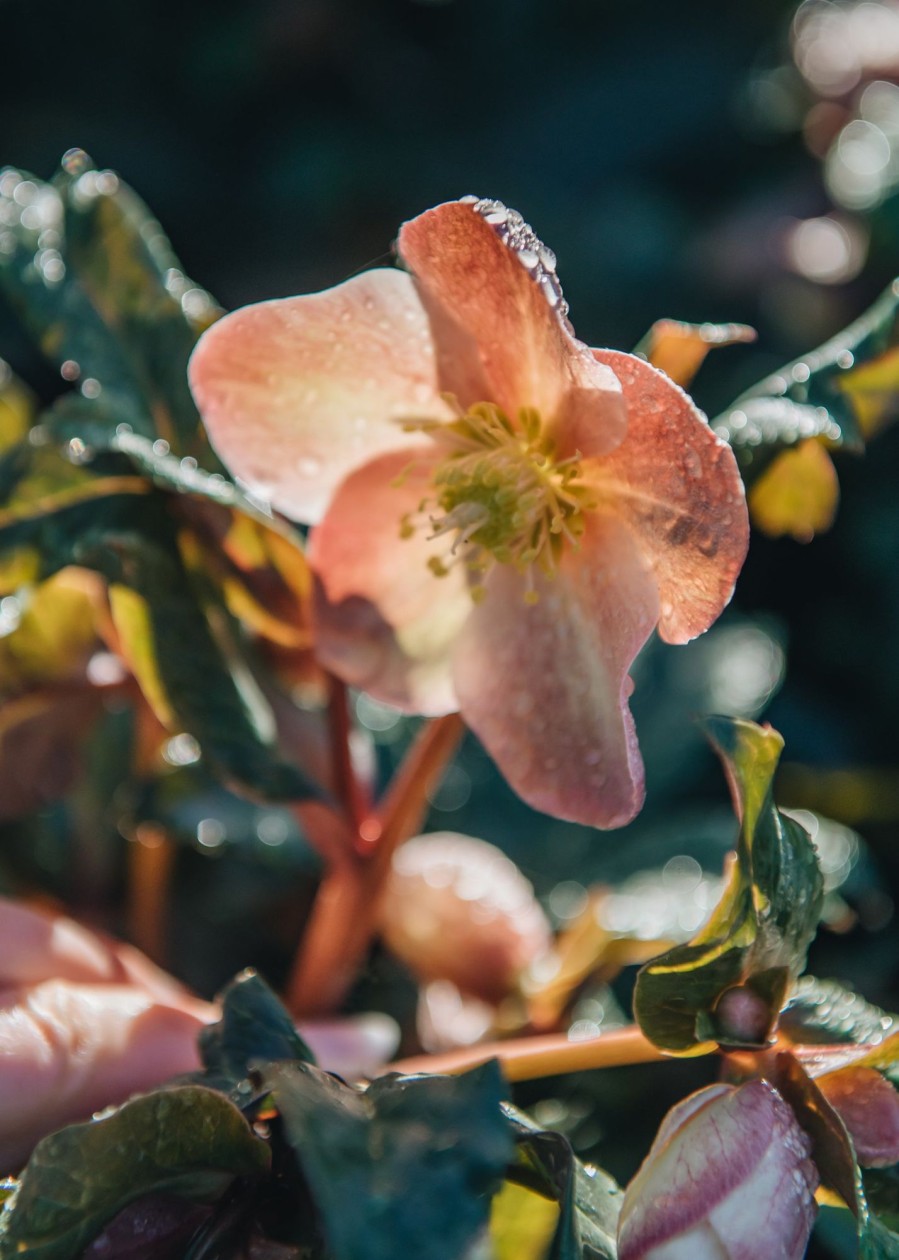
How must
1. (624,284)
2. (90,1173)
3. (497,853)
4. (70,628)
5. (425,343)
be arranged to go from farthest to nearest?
(624,284) < (497,853) < (70,628) < (425,343) < (90,1173)

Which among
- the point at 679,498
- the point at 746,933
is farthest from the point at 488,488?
the point at 746,933

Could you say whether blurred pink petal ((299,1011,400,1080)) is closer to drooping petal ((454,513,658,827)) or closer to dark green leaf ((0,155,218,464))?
drooping petal ((454,513,658,827))

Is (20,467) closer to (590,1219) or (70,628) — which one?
(70,628)

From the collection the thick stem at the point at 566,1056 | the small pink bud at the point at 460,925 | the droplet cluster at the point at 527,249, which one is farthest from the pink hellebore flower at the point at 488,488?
the small pink bud at the point at 460,925

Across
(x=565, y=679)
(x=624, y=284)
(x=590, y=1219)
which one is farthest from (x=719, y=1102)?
(x=624, y=284)

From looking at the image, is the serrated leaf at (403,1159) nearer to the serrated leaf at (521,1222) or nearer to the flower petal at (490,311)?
the serrated leaf at (521,1222)

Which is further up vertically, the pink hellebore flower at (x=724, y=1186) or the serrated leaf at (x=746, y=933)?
the serrated leaf at (x=746, y=933)

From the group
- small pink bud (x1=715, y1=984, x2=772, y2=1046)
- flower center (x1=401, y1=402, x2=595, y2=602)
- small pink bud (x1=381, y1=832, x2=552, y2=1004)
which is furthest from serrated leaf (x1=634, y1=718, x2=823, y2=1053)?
small pink bud (x1=381, y1=832, x2=552, y2=1004)
